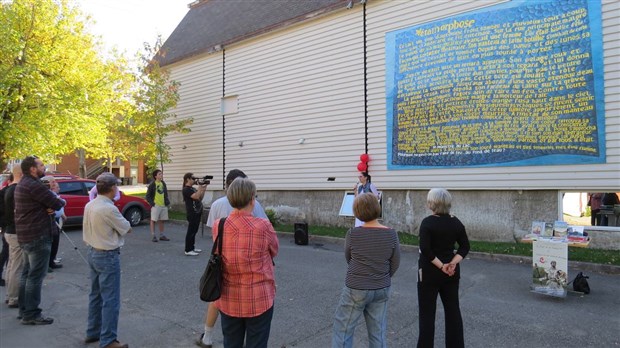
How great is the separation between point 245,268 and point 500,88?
8.47m

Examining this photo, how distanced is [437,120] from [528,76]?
2181mm

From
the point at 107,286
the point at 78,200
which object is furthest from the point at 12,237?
the point at 78,200

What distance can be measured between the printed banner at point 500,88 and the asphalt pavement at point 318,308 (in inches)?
107

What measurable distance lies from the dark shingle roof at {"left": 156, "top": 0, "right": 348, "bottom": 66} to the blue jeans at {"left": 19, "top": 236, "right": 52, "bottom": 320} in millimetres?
10100

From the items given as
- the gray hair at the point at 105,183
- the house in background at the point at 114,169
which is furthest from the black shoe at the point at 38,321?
the house in background at the point at 114,169

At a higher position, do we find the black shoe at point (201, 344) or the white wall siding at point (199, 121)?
the white wall siding at point (199, 121)

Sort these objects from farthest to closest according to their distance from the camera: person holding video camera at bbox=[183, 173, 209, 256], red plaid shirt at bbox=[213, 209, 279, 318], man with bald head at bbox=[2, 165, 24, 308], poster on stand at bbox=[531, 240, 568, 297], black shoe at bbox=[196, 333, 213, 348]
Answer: person holding video camera at bbox=[183, 173, 209, 256] → poster on stand at bbox=[531, 240, 568, 297] → man with bald head at bbox=[2, 165, 24, 308] → black shoe at bbox=[196, 333, 213, 348] → red plaid shirt at bbox=[213, 209, 279, 318]

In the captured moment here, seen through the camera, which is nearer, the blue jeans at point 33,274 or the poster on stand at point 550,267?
the blue jeans at point 33,274

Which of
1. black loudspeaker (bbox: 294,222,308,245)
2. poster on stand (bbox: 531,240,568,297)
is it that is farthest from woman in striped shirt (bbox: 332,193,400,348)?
black loudspeaker (bbox: 294,222,308,245)

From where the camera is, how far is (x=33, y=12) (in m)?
15.2

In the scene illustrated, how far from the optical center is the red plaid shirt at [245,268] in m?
2.79

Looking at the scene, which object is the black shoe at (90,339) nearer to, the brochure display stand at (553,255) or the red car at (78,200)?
the brochure display stand at (553,255)

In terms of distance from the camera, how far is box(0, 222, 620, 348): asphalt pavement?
441 cm

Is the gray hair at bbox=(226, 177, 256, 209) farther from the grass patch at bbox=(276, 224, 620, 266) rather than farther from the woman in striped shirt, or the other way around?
the grass patch at bbox=(276, 224, 620, 266)
